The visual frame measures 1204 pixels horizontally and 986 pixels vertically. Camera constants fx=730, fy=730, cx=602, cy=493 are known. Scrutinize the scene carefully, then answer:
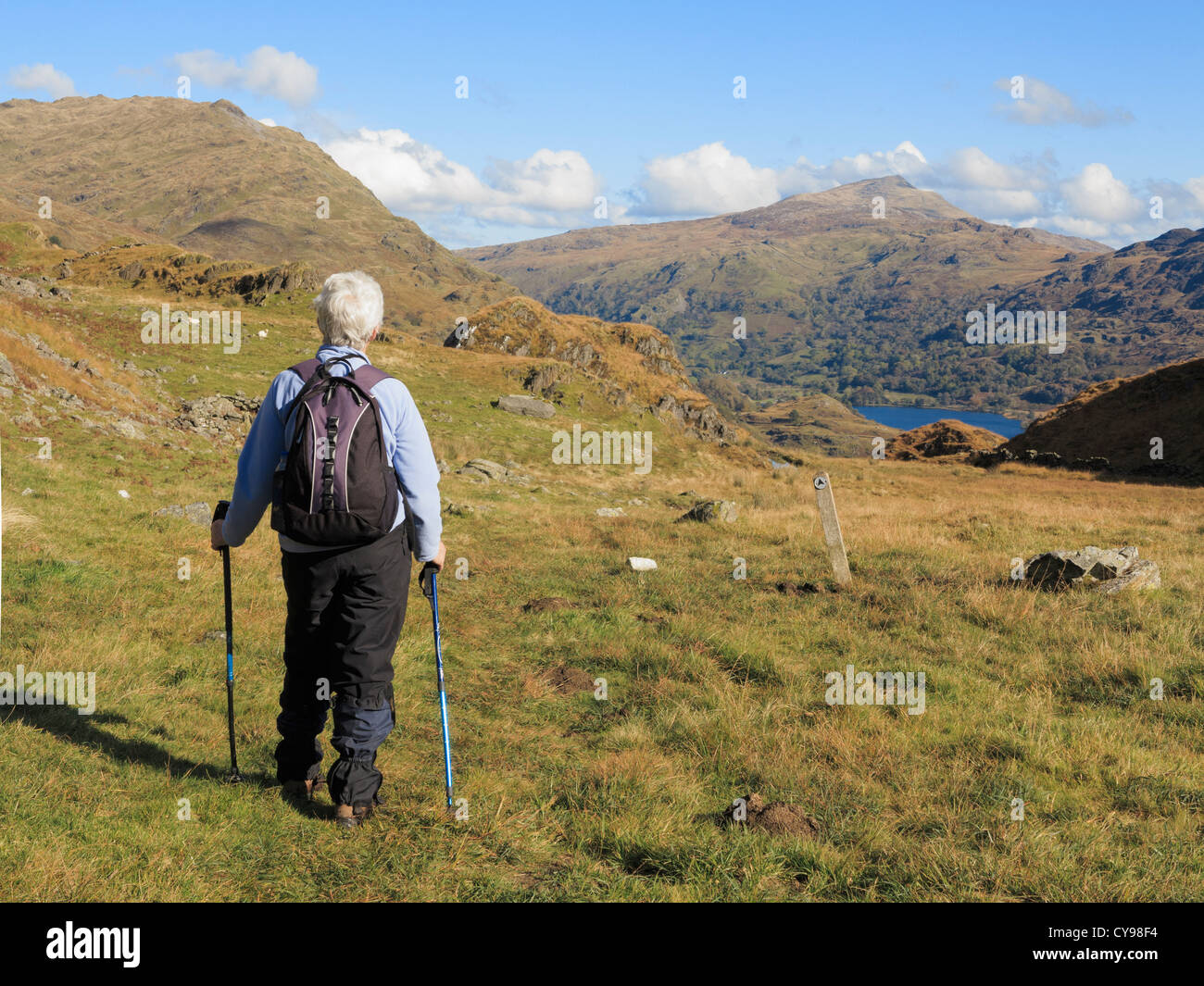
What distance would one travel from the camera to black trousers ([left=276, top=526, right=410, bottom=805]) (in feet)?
14.8

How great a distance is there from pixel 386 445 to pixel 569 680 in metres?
4.52

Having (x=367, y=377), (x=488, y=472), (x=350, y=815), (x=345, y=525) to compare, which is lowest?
(x=350, y=815)

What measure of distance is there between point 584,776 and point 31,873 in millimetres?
3461

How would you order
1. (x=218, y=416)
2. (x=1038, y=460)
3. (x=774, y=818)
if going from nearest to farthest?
(x=774, y=818)
(x=218, y=416)
(x=1038, y=460)

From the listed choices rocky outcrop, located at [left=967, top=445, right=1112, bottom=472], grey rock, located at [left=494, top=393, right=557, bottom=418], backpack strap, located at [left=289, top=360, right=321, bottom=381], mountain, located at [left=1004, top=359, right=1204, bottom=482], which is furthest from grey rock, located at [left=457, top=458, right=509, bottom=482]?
mountain, located at [left=1004, top=359, right=1204, bottom=482]

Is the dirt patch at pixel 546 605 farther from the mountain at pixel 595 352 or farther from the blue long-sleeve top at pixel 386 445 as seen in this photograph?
the mountain at pixel 595 352

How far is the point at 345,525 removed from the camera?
4238 mm

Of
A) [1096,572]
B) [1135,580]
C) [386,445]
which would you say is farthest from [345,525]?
[1135,580]

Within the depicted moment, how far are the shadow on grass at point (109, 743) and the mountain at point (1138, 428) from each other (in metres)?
51.9

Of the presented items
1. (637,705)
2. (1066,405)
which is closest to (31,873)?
(637,705)

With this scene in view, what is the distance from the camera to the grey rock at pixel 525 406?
42031mm

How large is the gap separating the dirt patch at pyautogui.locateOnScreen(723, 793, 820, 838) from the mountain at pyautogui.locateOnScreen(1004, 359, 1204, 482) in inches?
1933

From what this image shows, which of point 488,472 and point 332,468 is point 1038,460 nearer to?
point 488,472
